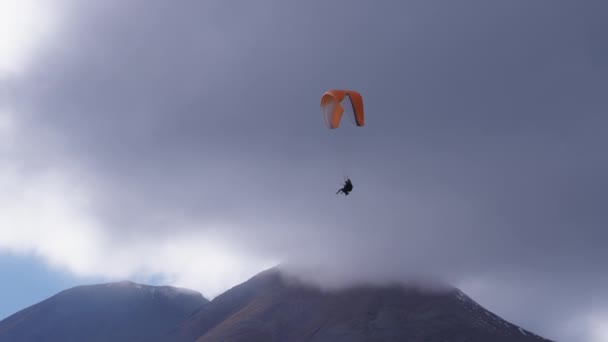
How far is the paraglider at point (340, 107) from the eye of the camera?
205 feet

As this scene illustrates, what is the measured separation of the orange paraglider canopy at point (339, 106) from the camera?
62.7 m

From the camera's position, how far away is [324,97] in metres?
64.7

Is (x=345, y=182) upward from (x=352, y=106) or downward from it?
downward

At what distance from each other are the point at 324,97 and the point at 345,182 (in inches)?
382

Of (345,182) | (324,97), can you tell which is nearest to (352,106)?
(324,97)

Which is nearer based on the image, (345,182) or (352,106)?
(345,182)

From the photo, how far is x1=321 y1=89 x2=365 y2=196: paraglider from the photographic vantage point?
6262cm

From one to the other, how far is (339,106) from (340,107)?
135 millimetres

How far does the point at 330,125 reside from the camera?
62.6 metres

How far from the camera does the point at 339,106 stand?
208ft

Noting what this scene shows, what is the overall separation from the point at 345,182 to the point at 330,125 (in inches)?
244

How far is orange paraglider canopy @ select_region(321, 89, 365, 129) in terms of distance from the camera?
6269 cm

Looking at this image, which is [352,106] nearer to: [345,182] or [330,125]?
[330,125]

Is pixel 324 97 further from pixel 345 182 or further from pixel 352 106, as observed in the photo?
pixel 345 182
